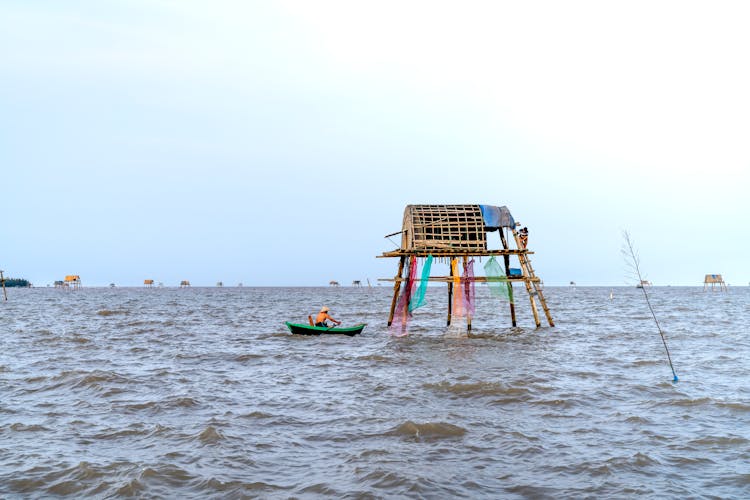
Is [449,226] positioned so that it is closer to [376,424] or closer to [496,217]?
[496,217]

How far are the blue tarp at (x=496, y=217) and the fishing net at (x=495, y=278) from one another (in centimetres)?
221

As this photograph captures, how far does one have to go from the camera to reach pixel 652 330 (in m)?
28.0

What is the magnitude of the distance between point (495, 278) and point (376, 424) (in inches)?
569

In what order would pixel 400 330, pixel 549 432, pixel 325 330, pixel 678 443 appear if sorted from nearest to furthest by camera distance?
1. pixel 678 443
2. pixel 549 432
3. pixel 325 330
4. pixel 400 330

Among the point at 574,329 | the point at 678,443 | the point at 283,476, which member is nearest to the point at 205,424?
the point at 283,476

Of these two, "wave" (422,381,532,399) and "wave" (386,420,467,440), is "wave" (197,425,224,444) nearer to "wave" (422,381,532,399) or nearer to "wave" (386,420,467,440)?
"wave" (386,420,467,440)

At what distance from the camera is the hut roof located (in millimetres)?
23891

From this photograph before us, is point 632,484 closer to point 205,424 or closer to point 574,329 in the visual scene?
point 205,424

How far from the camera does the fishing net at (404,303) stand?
77.4ft

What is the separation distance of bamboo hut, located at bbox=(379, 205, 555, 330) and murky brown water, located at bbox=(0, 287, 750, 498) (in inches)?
212

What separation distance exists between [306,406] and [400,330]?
14.8m

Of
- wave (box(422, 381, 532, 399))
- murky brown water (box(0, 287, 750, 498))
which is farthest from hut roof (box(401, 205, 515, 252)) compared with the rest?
wave (box(422, 381, 532, 399))

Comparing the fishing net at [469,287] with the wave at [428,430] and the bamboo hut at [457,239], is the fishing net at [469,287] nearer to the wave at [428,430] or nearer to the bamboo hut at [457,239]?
the bamboo hut at [457,239]

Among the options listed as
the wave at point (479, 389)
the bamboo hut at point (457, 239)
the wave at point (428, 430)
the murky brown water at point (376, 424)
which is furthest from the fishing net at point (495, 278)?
the wave at point (428, 430)
